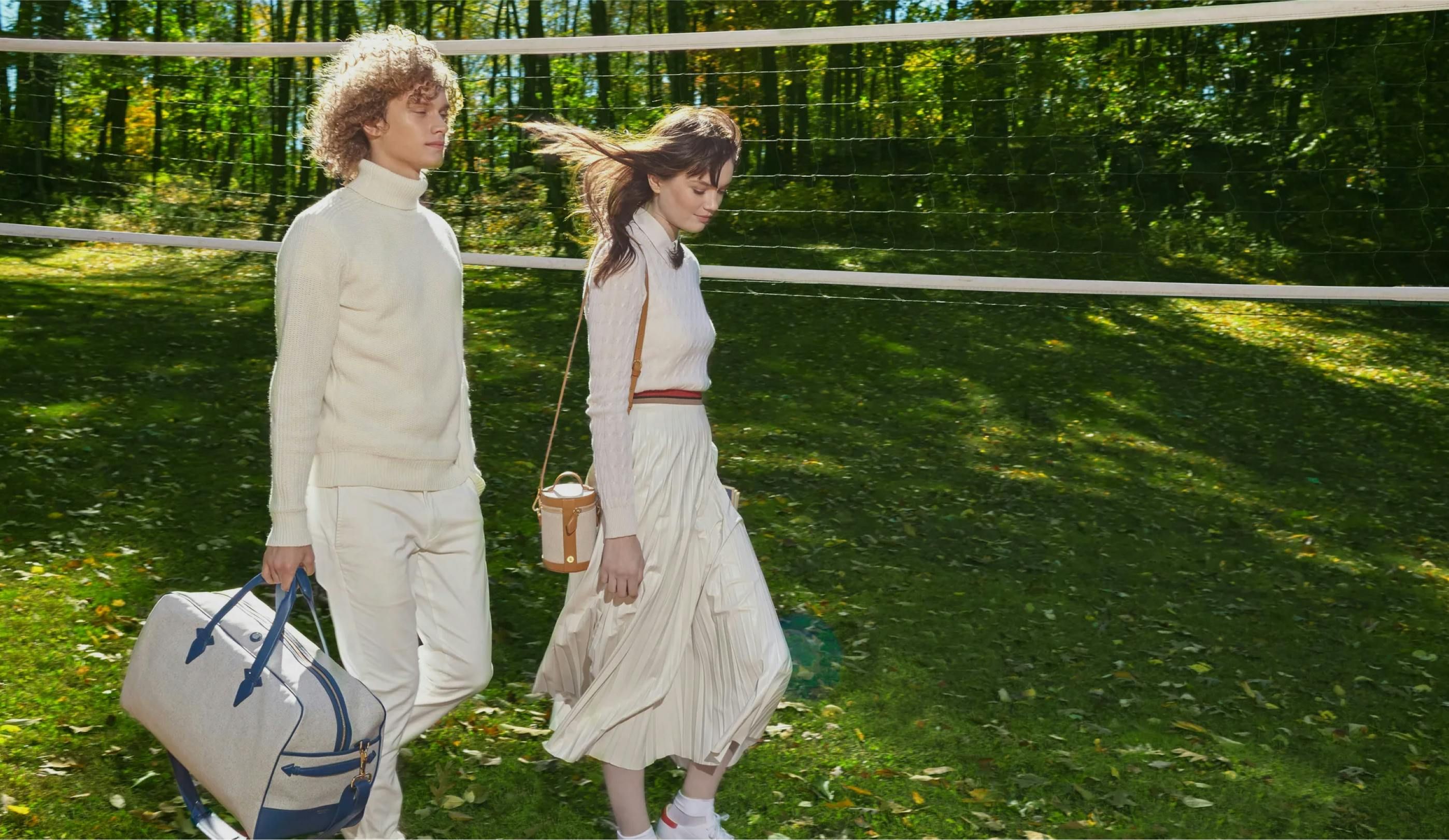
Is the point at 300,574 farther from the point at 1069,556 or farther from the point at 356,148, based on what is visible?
the point at 1069,556

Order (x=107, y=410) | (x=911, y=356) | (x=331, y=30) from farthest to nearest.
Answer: (x=331, y=30) → (x=911, y=356) → (x=107, y=410)

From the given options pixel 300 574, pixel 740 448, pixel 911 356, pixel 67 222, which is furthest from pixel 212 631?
pixel 67 222

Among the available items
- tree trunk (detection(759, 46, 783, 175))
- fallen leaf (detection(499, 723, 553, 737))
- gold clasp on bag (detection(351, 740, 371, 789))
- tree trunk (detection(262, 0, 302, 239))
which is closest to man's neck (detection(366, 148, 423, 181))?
gold clasp on bag (detection(351, 740, 371, 789))

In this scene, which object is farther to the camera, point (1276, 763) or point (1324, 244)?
point (1324, 244)

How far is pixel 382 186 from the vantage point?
298cm

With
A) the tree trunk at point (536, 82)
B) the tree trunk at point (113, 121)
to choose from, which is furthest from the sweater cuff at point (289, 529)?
the tree trunk at point (113, 121)

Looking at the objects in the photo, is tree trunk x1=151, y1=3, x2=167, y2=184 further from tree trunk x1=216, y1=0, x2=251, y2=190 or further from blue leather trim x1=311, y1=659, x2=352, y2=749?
blue leather trim x1=311, y1=659, x2=352, y2=749

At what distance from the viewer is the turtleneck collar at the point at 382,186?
297 centimetres

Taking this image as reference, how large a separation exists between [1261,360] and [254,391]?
26.5 ft

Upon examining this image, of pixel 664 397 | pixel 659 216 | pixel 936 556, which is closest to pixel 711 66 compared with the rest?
pixel 936 556

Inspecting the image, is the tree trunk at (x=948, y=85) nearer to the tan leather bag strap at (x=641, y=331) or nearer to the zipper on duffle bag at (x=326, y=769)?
the tan leather bag strap at (x=641, y=331)

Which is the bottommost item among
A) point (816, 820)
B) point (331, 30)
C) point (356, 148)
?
point (816, 820)

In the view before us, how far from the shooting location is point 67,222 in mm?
14383

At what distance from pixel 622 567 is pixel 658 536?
0.14 meters
